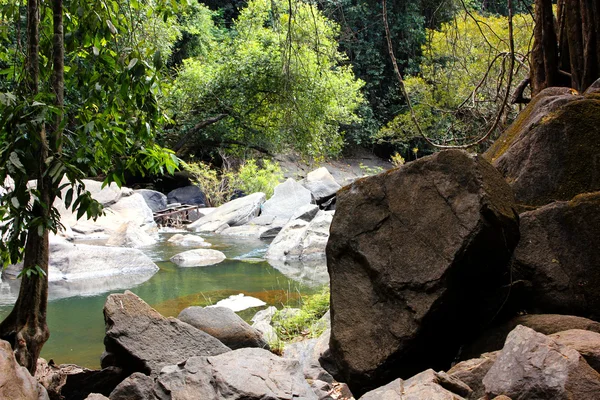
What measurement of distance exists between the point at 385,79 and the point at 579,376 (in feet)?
85.0

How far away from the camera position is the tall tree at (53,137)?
260 centimetres

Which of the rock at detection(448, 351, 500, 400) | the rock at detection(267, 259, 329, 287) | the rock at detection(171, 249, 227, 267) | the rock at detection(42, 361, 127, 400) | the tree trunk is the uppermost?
the tree trunk

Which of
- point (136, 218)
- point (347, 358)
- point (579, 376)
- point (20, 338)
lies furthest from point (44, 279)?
point (136, 218)

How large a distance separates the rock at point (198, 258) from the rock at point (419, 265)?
696 centimetres

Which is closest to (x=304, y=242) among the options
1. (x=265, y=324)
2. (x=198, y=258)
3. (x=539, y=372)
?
(x=198, y=258)

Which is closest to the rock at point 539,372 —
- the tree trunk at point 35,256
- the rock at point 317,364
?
the rock at point 317,364

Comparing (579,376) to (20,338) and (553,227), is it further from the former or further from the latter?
(20,338)

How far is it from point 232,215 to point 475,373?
12.9m

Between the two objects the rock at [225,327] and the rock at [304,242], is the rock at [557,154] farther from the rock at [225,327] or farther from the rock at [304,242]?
the rock at [304,242]

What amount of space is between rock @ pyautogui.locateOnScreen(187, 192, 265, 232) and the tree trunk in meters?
11.6

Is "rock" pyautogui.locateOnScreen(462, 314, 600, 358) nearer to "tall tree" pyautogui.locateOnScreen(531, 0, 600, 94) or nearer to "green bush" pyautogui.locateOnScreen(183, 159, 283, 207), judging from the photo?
"tall tree" pyautogui.locateOnScreen(531, 0, 600, 94)

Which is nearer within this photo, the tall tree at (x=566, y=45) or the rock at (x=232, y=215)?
the tall tree at (x=566, y=45)

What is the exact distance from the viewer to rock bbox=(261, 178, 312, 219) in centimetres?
1526

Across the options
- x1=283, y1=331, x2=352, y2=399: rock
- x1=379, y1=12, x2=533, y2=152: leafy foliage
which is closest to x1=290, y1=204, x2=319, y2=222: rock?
x1=379, y1=12, x2=533, y2=152: leafy foliage
